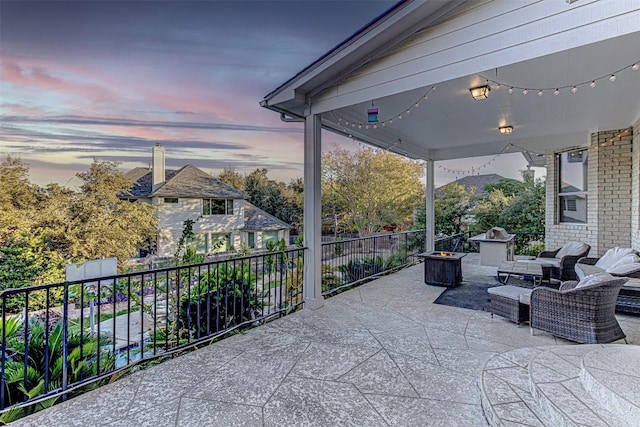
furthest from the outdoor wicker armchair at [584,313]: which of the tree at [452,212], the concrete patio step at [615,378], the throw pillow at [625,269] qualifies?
the tree at [452,212]

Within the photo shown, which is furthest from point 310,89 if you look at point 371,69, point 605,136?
point 605,136

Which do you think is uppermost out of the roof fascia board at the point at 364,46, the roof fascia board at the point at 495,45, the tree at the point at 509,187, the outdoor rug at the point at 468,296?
the roof fascia board at the point at 364,46

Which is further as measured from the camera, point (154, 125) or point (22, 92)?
point (154, 125)

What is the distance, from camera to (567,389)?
195 cm

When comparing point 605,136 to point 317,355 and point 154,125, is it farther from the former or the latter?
point 154,125

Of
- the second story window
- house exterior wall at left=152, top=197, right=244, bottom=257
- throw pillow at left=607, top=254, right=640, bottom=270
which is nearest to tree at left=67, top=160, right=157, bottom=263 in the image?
house exterior wall at left=152, top=197, right=244, bottom=257

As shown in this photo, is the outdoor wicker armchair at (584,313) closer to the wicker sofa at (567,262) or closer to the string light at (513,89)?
the string light at (513,89)

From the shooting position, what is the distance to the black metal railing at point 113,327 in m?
2.27

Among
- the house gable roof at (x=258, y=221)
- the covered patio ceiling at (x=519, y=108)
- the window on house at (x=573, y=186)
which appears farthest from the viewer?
the house gable roof at (x=258, y=221)

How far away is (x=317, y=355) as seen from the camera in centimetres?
298

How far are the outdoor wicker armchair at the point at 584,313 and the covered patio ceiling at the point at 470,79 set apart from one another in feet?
7.09

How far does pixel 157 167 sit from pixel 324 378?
1501cm

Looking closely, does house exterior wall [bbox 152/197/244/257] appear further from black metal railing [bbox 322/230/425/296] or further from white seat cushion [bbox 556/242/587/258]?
white seat cushion [bbox 556/242/587/258]

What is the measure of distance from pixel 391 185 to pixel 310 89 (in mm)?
9312
